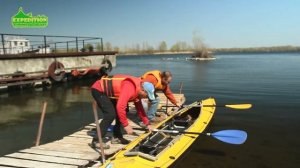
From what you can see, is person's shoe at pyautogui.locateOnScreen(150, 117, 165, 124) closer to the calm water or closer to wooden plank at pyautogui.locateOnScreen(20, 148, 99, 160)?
the calm water

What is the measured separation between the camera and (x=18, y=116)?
45.8ft

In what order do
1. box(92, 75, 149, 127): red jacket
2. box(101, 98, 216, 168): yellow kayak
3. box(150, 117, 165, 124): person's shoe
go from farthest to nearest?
box(150, 117, 165, 124): person's shoe < box(101, 98, 216, 168): yellow kayak < box(92, 75, 149, 127): red jacket

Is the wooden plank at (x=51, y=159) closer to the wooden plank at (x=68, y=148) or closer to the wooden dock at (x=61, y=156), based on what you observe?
the wooden dock at (x=61, y=156)

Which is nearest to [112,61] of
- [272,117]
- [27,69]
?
[27,69]

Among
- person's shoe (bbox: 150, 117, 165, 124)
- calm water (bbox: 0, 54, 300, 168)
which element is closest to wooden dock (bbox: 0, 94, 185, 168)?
person's shoe (bbox: 150, 117, 165, 124)

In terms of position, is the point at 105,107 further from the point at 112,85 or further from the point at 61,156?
the point at 61,156

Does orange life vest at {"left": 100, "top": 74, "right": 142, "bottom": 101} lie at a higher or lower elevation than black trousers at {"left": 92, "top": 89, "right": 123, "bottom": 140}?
higher

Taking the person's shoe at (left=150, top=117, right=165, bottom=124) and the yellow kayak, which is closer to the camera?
the yellow kayak

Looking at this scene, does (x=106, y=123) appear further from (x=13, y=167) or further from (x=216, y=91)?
(x=216, y=91)

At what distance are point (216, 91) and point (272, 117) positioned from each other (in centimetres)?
805

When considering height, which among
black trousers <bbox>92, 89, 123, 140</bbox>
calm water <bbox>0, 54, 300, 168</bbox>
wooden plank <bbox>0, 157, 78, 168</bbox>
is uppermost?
black trousers <bbox>92, 89, 123, 140</bbox>

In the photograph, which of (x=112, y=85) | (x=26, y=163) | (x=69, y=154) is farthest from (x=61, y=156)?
(x=112, y=85)


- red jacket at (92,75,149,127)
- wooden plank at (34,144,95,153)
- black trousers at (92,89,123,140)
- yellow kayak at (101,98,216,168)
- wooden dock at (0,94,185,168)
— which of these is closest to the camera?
red jacket at (92,75,149,127)

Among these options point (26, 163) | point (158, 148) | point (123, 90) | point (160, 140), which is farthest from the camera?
point (160, 140)
